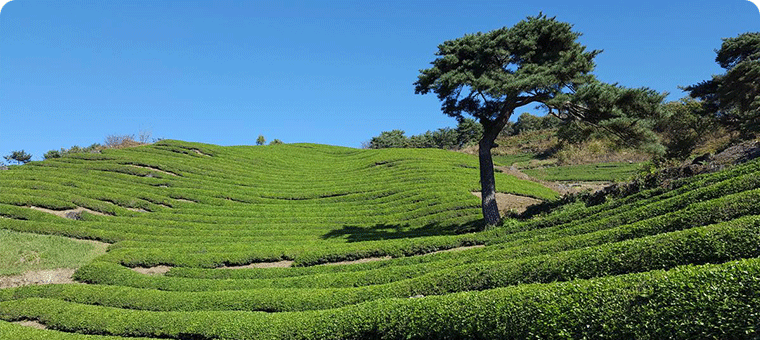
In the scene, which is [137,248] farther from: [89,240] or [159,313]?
[159,313]

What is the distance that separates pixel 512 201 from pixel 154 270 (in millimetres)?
24271

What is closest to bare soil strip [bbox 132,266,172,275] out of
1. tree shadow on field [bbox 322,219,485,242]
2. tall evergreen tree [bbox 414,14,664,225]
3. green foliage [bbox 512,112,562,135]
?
tree shadow on field [bbox 322,219,485,242]

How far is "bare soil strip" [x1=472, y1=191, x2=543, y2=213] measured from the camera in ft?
94.0

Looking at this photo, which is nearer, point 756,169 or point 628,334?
point 628,334

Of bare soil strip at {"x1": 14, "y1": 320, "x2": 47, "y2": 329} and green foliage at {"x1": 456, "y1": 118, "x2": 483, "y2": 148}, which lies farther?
green foliage at {"x1": 456, "y1": 118, "x2": 483, "y2": 148}

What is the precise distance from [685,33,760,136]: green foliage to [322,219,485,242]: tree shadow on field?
17.8 m

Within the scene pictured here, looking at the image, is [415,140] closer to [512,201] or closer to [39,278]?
[512,201]

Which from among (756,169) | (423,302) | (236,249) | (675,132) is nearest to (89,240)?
(236,249)

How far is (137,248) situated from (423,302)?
18.7 metres

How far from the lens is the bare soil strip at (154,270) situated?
19.4 m

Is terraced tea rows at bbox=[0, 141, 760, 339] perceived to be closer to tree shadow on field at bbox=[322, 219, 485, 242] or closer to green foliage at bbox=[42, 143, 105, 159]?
tree shadow on field at bbox=[322, 219, 485, 242]

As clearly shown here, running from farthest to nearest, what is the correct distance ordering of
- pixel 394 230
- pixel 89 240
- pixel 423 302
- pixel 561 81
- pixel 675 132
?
pixel 675 132
pixel 394 230
pixel 89 240
pixel 561 81
pixel 423 302

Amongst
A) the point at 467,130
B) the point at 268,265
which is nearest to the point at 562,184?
the point at 467,130

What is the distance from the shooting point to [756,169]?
1288 cm
